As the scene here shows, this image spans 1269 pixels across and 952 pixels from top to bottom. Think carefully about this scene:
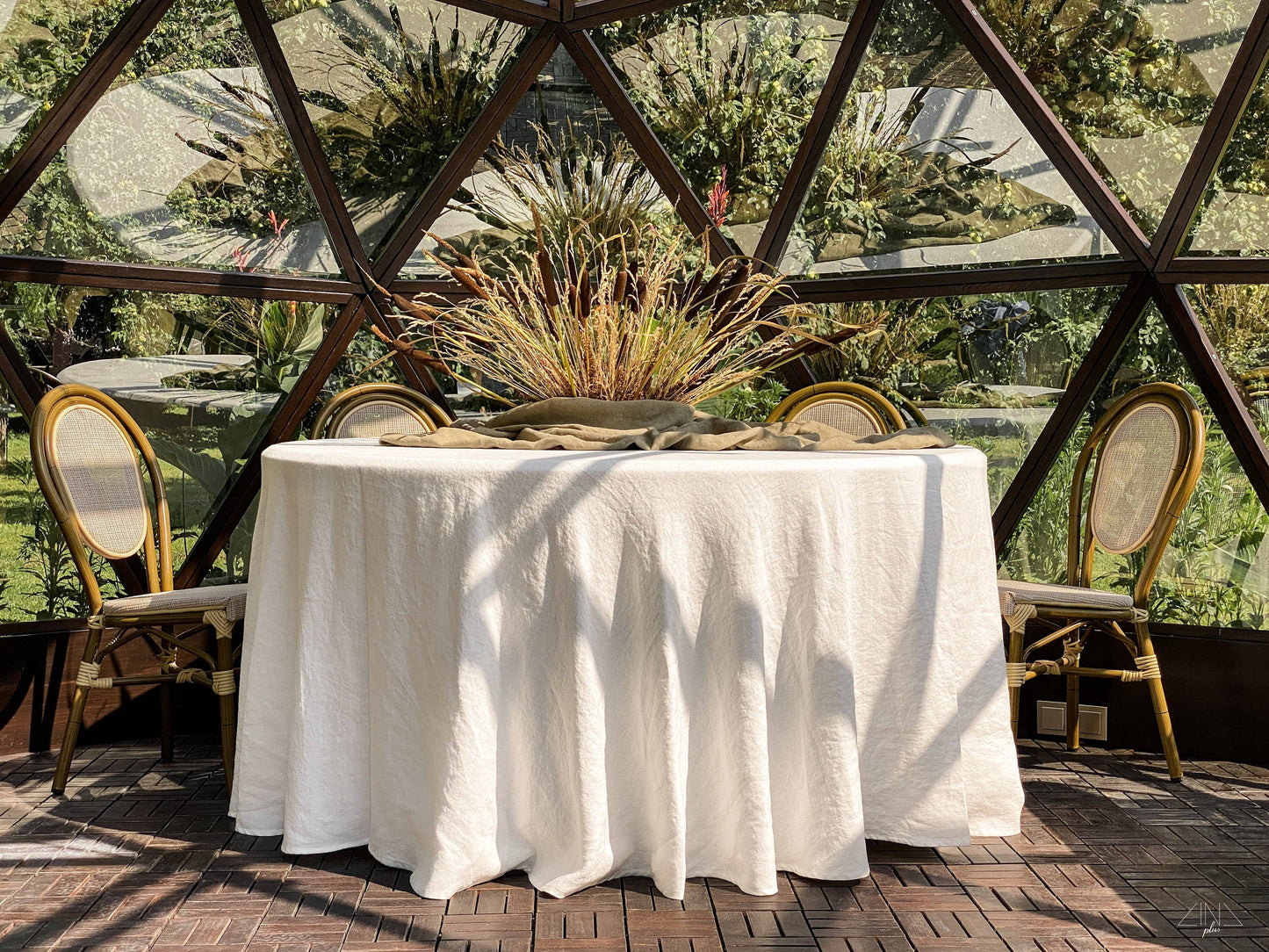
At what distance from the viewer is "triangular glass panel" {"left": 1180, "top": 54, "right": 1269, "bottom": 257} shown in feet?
12.2

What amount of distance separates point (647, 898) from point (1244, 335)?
2.78 m

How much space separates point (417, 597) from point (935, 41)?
3128mm

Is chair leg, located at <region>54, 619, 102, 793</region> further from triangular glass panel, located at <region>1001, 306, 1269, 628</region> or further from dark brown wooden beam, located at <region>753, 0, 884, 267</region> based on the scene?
triangular glass panel, located at <region>1001, 306, 1269, 628</region>

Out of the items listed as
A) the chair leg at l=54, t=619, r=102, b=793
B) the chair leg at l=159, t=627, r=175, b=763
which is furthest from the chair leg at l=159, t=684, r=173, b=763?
the chair leg at l=54, t=619, r=102, b=793

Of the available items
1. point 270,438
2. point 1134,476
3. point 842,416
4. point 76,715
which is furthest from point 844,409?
point 76,715

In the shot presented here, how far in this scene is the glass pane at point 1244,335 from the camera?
12.3 feet

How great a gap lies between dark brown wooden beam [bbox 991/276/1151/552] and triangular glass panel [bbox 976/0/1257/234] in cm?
27

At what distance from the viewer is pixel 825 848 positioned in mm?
2520

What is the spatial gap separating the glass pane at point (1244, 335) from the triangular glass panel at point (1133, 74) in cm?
36

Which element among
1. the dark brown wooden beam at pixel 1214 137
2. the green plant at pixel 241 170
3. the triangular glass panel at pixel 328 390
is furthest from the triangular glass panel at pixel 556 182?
the dark brown wooden beam at pixel 1214 137

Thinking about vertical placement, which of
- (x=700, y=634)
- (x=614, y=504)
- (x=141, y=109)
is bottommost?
(x=700, y=634)

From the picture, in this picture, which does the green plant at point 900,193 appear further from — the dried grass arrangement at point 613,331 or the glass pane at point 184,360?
the glass pane at point 184,360

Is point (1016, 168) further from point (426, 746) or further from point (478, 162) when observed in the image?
point (426, 746)

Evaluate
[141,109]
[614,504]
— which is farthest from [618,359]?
[141,109]
